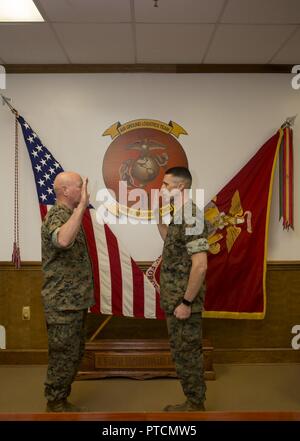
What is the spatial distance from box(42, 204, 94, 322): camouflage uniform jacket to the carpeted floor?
628 millimetres

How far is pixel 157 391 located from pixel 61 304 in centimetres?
91

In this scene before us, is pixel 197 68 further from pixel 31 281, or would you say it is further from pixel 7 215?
pixel 31 281

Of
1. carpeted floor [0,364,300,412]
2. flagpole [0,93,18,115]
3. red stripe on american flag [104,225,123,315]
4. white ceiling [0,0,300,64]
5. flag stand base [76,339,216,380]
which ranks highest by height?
white ceiling [0,0,300,64]

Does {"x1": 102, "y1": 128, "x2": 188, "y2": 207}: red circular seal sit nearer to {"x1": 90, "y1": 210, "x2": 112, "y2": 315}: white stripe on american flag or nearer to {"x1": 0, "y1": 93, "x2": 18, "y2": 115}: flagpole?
{"x1": 90, "y1": 210, "x2": 112, "y2": 315}: white stripe on american flag

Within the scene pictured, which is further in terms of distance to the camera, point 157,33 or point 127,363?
point 127,363

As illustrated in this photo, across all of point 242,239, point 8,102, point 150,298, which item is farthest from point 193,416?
point 8,102

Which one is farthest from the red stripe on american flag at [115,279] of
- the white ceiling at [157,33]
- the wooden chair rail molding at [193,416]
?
the wooden chair rail molding at [193,416]

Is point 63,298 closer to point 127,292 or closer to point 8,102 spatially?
point 127,292

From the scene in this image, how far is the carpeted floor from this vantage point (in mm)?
2234

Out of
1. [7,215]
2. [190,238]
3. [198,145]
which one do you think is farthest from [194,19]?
[7,215]

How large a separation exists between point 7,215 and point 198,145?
1.53m

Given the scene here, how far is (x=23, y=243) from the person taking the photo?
3.01 meters

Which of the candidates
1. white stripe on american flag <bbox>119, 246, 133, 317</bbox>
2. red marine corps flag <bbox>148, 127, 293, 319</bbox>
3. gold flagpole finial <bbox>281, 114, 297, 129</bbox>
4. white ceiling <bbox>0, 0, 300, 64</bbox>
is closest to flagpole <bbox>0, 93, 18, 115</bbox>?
white ceiling <bbox>0, 0, 300, 64</bbox>

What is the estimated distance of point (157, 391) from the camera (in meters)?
2.46
